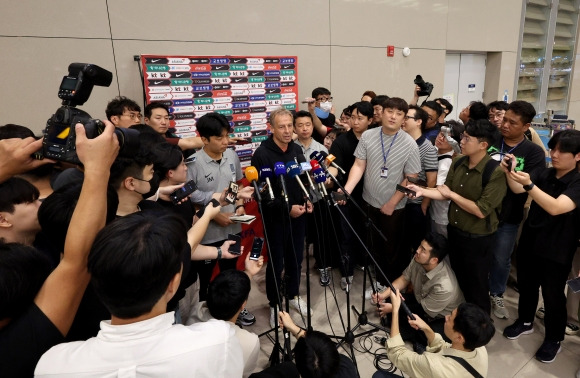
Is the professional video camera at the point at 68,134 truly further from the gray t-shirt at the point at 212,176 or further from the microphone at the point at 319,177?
the gray t-shirt at the point at 212,176

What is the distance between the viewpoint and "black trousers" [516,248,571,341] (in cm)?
217

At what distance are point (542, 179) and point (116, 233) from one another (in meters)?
2.48

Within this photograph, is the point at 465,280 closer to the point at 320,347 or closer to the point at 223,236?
the point at 320,347

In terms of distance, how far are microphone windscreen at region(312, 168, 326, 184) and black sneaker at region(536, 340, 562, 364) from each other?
74.7 inches

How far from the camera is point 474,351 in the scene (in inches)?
61.9

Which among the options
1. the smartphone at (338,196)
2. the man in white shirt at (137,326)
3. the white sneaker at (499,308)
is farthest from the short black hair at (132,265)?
the white sneaker at (499,308)

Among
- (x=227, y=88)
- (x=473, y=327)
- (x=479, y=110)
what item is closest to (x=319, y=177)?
(x=473, y=327)

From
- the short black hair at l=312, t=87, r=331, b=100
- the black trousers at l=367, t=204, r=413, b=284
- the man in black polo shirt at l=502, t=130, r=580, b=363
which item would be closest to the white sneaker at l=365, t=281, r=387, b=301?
the black trousers at l=367, t=204, r=413, b=284

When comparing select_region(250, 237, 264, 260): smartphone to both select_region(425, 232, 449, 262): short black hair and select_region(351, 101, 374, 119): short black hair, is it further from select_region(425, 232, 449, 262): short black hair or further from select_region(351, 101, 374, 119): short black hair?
select_region(351, 101, 374, 119): short black hair

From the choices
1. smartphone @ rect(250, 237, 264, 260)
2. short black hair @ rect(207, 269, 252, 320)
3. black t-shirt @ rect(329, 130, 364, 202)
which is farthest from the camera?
black t-shirt @ rect(329, 130, 364, 202)

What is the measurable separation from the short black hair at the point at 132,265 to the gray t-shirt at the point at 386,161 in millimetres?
2117

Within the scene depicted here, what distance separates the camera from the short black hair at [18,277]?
0.81 m

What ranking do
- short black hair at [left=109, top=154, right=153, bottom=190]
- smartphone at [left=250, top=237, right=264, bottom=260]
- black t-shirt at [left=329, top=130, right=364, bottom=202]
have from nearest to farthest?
short black hair at [left=109, top=154, right=153, bottom=190], smartphone at [left=250, top=237, right=264, bottom=260], black t-shirt at [left=329, top=130, right=364, bottom=202]

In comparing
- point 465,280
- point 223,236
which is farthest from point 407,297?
point 223,236
